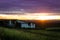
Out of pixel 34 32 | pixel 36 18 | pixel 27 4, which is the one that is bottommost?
pixel 34 32

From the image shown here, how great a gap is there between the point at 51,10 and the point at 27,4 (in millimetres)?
189

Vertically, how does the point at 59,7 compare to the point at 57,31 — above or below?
above

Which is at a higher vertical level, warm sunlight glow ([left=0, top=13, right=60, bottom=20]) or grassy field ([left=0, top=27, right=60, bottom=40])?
warm sunlight glow ([left=0, top=13, right=60, bottom=20])

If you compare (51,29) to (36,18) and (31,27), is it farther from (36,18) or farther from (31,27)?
(36,18)

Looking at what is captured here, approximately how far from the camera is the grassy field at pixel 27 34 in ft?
3.38

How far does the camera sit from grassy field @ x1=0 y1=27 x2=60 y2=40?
103 cm

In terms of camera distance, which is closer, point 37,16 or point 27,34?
point 37,16

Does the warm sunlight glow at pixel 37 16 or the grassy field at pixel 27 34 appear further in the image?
the grassy field at pixel 27 34

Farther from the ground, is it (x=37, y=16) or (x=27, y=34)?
(x=37, y=16)

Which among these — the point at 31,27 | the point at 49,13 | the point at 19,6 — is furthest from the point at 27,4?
the point at 31,27

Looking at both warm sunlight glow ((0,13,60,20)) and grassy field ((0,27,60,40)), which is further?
grassy field ((0,27,60,40))

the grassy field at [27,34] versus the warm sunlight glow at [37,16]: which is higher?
the warm sunlight glow at [37,16]

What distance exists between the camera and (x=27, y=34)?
3.42ft

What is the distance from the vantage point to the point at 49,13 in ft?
2.37
